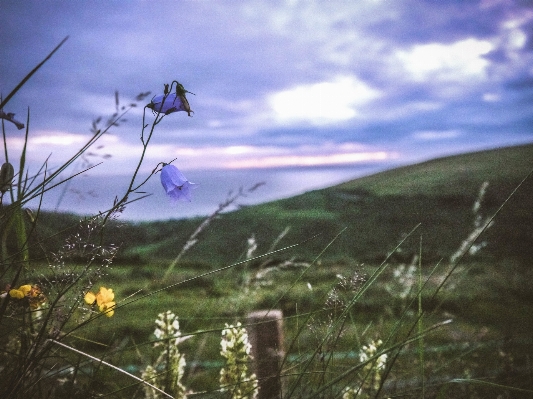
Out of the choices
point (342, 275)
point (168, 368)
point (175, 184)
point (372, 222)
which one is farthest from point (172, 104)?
point (372, 222)

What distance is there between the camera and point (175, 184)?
119 cm

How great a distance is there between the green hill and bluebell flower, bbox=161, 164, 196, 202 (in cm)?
635

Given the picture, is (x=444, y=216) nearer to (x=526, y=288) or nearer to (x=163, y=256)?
(x=526, y=288)

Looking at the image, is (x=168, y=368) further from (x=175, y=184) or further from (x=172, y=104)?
(x=172, y=104)

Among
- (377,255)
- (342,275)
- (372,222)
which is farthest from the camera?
(372,222)

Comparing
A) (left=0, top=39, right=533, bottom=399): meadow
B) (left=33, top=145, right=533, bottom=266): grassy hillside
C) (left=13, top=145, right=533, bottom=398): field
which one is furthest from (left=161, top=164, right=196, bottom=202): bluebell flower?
(left=33, top=145, right=533, bottom=266): grassy hillside

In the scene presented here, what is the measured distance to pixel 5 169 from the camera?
961mm

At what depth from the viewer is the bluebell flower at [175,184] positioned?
1.18 meters

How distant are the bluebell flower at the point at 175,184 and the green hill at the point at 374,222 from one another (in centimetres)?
635

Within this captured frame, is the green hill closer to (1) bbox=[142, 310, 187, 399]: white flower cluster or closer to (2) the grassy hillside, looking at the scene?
(2) the grassy hillside

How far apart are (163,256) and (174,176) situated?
8156 millimetres

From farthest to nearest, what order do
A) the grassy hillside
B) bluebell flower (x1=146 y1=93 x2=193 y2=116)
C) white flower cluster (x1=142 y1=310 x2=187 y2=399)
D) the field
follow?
the grassy hillside → the field → white flower cluster (x1=142 y1=310 x2=187 y2=399) → bluebell flower (x1=146 y1=93 x2=193 y2=116)

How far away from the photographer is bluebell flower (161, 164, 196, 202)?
118cm

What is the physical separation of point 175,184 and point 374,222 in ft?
31.7
